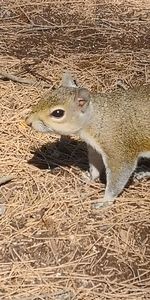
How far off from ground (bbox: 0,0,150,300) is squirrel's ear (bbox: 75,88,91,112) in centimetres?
70

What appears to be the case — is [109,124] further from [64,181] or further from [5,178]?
[5,178]

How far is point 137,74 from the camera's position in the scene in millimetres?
5777

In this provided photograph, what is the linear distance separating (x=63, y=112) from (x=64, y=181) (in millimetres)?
703

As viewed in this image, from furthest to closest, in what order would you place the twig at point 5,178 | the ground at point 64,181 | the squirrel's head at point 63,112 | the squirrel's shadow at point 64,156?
Result: the squirrel's shadow at point 64,156
the twig at point 5,178
the squirrel's head at point 63,112
the ground at point 64,181

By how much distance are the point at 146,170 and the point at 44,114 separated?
1.14m

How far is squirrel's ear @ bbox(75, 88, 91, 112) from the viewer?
13.3 feet

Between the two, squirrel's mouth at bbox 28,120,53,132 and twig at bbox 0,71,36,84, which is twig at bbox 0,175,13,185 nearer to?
squirrel's mouth at bbox 28,120,53,132

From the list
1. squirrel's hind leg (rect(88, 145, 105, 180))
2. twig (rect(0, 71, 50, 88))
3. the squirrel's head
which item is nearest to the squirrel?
the squirrel's head

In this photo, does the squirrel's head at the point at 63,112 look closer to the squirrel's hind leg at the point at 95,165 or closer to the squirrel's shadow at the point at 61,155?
the squirrel's hind leg at the point at 95,165

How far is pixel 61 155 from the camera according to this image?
16.0ft

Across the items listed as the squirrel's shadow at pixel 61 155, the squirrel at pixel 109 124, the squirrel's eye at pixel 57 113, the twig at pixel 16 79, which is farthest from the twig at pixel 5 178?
the twig at pixel 16 79

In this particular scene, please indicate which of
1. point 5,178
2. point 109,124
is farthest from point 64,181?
point 109,124

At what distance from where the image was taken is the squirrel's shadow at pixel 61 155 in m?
4.76

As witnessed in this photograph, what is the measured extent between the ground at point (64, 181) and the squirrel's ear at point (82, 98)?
2.30ft
